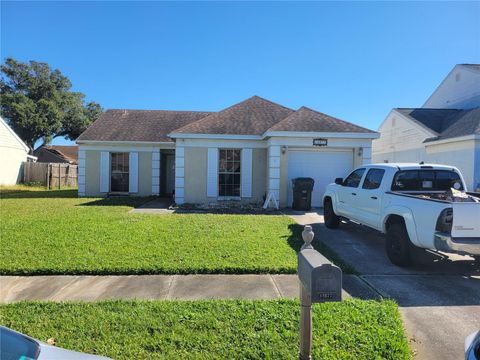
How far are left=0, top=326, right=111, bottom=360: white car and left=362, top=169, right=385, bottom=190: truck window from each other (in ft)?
21.3

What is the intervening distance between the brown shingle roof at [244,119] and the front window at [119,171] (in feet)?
19.3

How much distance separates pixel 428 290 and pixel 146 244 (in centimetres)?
529

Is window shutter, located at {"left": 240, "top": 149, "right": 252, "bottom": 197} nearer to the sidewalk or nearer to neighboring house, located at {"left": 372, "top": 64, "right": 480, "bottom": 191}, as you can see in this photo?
the sidewalk

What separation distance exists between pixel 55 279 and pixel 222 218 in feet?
18.6

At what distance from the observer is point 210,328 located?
3539 millimetres

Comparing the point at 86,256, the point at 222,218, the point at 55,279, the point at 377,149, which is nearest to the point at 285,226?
the point at 222,218

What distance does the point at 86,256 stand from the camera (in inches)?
235

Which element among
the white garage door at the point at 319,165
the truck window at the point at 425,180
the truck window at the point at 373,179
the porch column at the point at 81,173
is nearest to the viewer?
the truck window at the point at 425,180

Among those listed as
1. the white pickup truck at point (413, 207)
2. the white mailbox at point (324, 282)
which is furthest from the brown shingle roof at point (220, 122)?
the white mailbox at point (324, 282)

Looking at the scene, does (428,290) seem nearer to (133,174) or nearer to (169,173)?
(133,174)

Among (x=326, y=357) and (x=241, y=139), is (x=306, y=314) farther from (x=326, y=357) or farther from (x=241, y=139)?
(x=241, y=139)

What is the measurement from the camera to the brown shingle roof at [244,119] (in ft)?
45.0

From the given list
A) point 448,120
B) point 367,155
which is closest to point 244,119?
point 367,155

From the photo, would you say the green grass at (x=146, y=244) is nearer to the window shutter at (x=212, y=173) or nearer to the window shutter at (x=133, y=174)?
the window shutter at (x=212, y=173)
